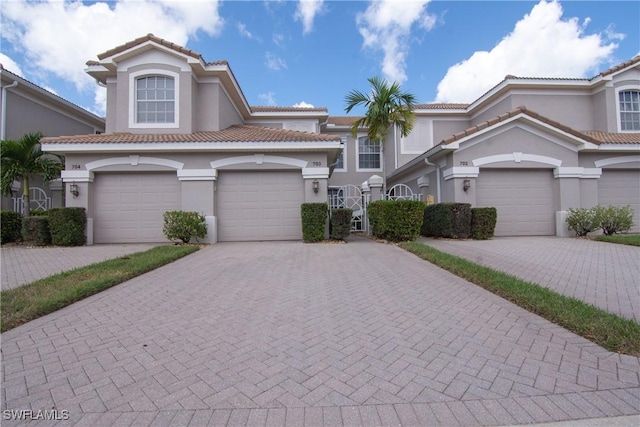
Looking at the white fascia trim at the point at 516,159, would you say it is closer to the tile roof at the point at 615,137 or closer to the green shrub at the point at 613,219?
the green shrub at the point at 613,219

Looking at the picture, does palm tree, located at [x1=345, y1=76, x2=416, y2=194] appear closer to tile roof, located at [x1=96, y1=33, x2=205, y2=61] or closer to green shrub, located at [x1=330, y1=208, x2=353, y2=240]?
green shrub, located at [x1=330, y1=208, x2=353, y2=240]

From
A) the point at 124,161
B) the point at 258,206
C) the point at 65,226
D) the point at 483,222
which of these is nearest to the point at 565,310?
the point at 483,222

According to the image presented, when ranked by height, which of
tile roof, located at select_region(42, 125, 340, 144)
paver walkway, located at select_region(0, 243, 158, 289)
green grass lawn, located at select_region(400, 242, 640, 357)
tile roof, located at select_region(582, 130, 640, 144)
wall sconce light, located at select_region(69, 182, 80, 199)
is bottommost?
green grass lawn, located at select_region(400, 242, 640, 357)

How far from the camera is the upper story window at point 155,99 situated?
40.8 ft

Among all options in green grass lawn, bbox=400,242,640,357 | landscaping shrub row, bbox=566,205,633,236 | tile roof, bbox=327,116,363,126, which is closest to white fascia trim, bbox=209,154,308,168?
green grass lawn, bbox=400,242,640,357

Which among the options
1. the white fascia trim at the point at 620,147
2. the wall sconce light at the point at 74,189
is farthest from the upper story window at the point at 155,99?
the white fascia trim at the point at 620,147

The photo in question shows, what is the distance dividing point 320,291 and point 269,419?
2968 millimetres

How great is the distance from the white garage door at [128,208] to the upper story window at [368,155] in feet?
42.6

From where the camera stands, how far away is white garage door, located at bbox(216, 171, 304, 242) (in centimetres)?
1142

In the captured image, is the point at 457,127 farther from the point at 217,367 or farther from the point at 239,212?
the point at 217,367

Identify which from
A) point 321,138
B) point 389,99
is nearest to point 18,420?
point 321,138

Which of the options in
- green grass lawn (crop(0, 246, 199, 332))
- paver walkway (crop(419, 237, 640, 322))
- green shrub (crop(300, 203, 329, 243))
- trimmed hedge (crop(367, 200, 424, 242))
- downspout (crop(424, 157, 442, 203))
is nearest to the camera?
green grass lawn (crop(0, 246, 199, 332))

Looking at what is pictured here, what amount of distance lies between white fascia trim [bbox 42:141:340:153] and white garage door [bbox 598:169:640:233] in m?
11.1

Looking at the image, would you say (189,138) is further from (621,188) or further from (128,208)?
(621,188)
